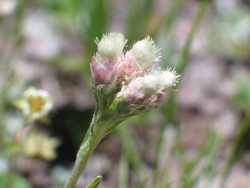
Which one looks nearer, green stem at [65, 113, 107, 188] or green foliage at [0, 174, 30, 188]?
green stem at [65, 113, 107, 188]

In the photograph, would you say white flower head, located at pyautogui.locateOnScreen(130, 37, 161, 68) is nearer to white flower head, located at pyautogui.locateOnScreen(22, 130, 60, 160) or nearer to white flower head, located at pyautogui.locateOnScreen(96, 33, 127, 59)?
white flower head, located at pyautogui.locateOnScreen(96, 33, 127, 59)

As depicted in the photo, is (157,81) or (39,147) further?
(39,147)

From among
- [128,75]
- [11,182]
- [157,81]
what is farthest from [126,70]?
[11,182]

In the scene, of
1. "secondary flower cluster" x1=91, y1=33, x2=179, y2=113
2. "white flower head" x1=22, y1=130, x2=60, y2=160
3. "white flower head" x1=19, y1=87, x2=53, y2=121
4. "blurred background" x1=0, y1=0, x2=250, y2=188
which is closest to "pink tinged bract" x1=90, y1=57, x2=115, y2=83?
"secondary flower cluster" x1=91, y1=33, x2=179, y2=113

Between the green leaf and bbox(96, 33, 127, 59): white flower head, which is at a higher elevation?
bbox(96, 33, 127, 59): white flower head

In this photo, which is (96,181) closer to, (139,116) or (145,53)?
(145,53)

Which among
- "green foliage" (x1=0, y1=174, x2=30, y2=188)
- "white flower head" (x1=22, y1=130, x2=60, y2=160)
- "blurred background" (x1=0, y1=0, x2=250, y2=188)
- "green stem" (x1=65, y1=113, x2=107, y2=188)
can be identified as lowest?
"green stem" (x1=65, y1=113, x2=107, y2=188)

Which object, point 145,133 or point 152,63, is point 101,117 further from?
Result: point 145,133

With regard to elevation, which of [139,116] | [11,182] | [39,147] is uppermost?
[139,116]
